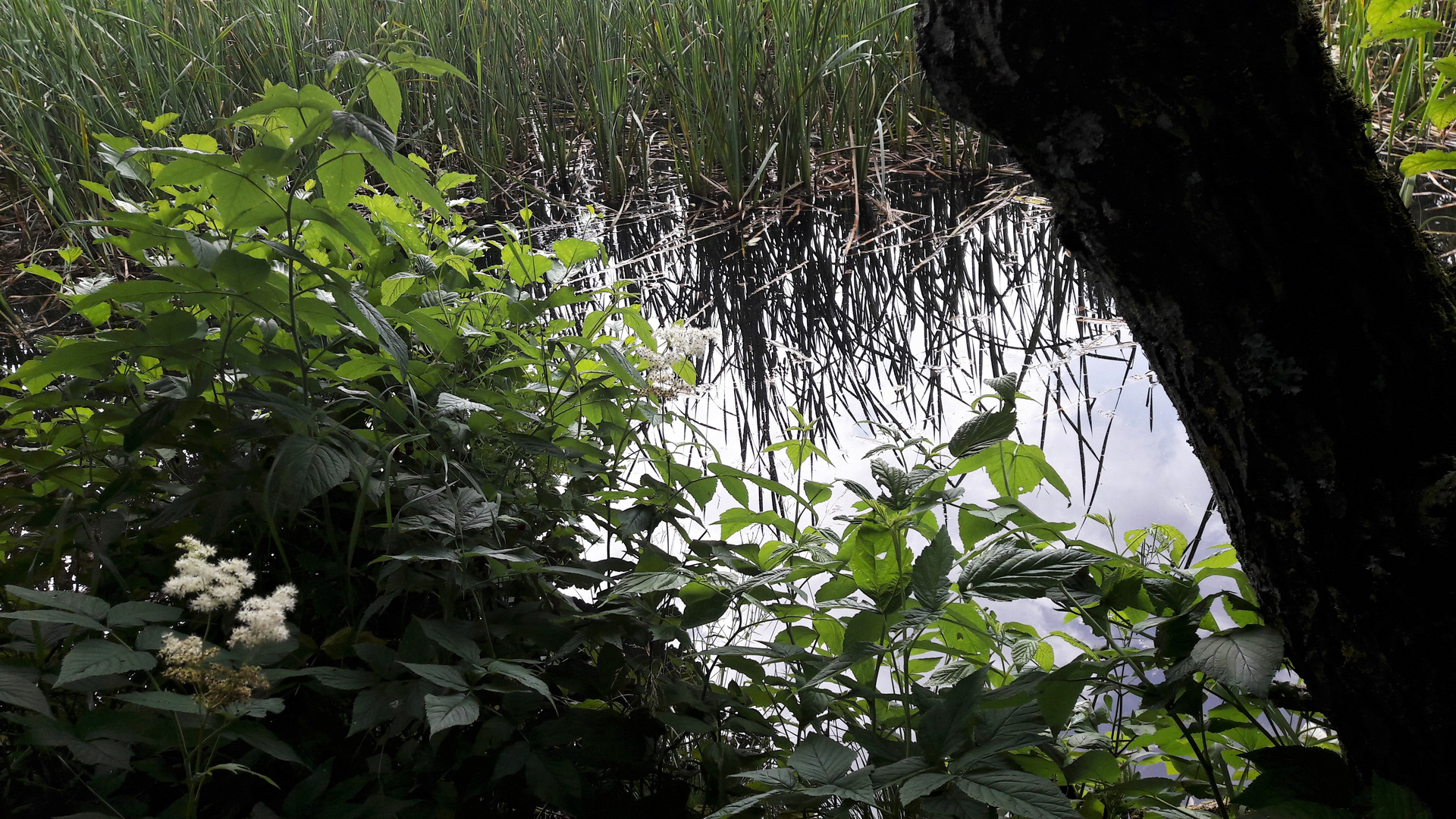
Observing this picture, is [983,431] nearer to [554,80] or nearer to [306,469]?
[306,469]

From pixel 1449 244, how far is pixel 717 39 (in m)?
2.23

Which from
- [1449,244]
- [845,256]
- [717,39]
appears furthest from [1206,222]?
[717,39]

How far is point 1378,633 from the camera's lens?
0.58m

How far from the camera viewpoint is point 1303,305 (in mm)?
592

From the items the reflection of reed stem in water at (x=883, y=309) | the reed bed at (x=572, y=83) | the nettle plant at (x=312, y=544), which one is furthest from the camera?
the reed bed at (x=572, y=83)

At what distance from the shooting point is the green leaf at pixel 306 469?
2.30 feet

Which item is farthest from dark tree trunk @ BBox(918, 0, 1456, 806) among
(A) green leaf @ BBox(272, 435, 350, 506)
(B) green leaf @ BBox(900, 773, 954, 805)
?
(A) green leaf @ BBox(272, 435, 350, 506)

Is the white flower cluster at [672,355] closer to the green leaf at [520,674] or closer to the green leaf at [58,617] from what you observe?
the green leaf at [520,674]

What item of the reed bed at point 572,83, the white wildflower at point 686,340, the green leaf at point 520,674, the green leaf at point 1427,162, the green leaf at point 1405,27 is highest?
the reed bed at point 572,83

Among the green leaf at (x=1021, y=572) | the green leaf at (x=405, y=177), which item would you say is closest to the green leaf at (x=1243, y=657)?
the green leaf at (x=1021, y=572)

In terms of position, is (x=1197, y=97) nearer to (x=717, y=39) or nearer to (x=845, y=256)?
(x=845, y=256)

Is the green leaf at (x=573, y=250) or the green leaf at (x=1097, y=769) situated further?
the green leaf at (x=573, y=250)

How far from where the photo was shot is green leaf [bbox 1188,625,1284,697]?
562 millimetres

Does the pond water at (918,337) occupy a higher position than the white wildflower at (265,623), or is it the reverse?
the pond water at (918,337)
